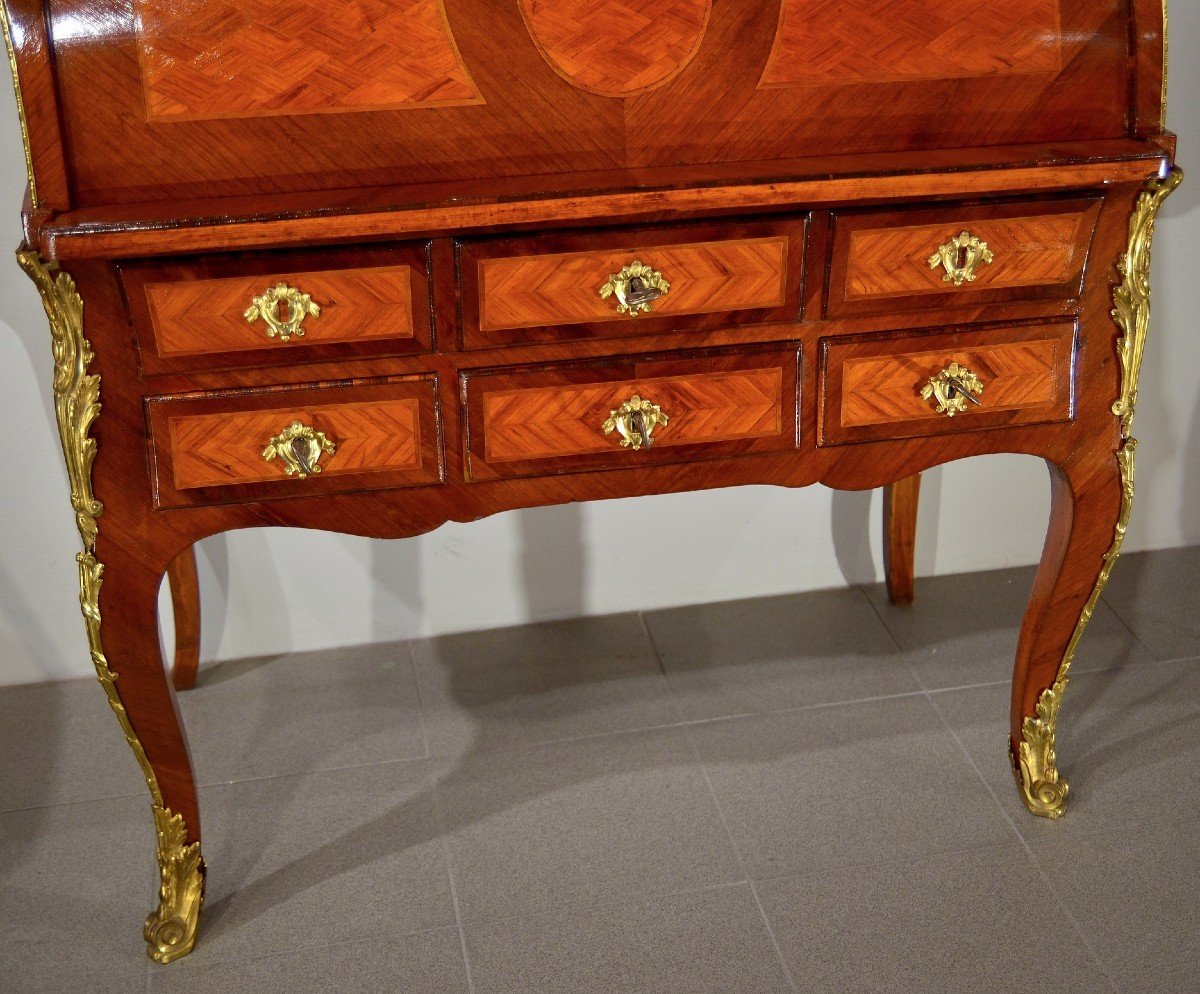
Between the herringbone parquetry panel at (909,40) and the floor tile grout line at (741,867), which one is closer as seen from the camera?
the herringbone parquetry panel at (909,40)

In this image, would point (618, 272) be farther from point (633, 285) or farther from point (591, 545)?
point (591, 545)

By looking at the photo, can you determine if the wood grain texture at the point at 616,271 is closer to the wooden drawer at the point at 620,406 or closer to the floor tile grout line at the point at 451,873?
the wooden drawer at the point at 620,406

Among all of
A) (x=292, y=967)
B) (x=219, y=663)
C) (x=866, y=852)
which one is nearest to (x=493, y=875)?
(x=292, y=967)

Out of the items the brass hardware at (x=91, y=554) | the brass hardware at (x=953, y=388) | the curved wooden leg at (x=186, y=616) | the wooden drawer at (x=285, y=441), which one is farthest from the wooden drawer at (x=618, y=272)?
the curved wooden leg at (x=186, y=616)

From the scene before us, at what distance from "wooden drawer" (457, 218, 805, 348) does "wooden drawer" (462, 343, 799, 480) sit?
0.05 metres

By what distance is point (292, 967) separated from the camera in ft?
6.53

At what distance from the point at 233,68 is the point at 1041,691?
1480 mm

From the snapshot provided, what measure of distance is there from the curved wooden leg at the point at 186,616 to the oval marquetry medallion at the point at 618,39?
1.19 m

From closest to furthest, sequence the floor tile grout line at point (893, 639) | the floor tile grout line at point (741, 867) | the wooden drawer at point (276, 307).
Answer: the wooden drawer at point (276, 307) < the floor tile grout line at point (741, 867) < the floor tile grout line at point (893, 639)

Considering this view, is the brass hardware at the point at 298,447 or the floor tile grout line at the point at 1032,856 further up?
the brass hardware at the point at 298,447

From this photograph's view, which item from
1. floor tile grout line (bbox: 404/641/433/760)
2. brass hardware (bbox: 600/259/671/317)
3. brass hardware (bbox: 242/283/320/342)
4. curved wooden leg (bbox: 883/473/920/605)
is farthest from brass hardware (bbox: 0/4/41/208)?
curved wooden leg (bbox: 883/473/920/605)

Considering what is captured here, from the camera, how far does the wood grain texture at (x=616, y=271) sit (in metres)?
1.69

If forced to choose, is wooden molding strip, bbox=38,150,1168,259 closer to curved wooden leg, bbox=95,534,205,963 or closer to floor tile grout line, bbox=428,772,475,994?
curved wooden leg, bbox=95,534,205,963

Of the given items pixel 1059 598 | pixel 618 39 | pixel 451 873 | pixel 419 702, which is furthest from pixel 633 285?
pixel 419 702
